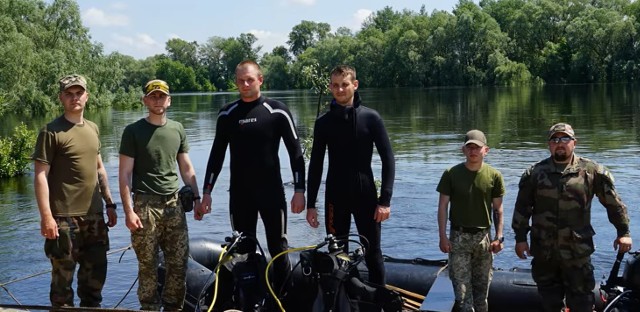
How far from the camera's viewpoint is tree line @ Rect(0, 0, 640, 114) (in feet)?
146

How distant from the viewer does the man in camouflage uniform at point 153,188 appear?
5746mm

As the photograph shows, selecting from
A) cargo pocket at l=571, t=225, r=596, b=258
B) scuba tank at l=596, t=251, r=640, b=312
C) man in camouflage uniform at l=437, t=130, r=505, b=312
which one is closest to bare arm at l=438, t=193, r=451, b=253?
man in camouflage uniform at l=437, t=130, r=505, b=312

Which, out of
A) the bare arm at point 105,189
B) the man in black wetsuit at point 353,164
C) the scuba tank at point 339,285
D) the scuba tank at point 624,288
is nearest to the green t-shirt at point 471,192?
the man in black wetsuit at point 353,164

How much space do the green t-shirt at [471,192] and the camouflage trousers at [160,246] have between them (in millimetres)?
2112

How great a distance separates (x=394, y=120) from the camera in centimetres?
3831

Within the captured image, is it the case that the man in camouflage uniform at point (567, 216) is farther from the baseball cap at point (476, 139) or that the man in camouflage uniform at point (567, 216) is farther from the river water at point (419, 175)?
the river water at point (419, 175)

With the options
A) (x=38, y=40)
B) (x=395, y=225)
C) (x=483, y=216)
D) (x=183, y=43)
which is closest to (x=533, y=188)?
(x=483, y=216)

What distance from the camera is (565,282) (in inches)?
214

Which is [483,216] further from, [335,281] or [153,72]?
[153,72]

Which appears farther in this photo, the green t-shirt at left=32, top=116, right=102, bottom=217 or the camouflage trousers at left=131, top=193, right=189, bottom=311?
the camouflage trousers at left=131, top=193, right=189, bottom=311

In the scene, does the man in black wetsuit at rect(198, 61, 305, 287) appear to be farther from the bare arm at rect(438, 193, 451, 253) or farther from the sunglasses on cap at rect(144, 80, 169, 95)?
the bare arm at rect(438, 193, 451, 253)

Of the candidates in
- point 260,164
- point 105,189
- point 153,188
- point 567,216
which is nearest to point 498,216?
point 567,216

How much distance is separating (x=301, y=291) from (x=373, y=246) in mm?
666

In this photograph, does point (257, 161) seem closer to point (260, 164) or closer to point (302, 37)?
point (260, 164)
